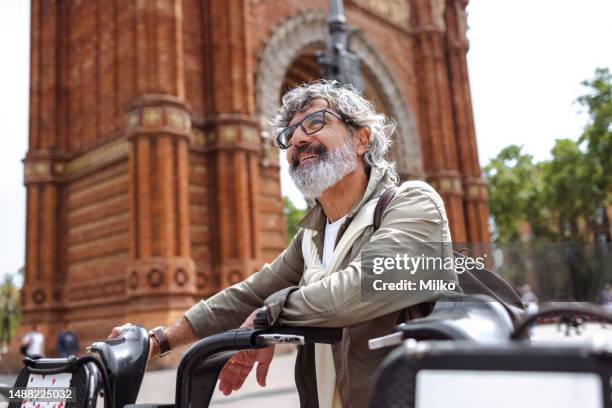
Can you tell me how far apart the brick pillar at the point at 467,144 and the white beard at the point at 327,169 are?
2179 centimetres

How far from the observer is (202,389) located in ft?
5.79

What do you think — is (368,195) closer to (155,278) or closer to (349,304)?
(349,304)

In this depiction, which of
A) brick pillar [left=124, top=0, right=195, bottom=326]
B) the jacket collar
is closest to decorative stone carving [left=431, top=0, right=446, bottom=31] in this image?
brick pillar [left=124, top=0, right=195, bottom=326]

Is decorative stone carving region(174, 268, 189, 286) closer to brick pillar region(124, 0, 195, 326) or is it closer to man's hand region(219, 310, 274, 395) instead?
brick pillar region(124, 0, 195, 326)

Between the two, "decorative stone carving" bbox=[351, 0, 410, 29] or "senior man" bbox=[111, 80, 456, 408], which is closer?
"senior man" bbox=[111, 80, 456, 408]

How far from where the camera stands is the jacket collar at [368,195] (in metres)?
2.19

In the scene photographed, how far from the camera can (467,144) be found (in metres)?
23.6

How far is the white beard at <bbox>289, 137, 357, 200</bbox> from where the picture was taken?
7.38 ft

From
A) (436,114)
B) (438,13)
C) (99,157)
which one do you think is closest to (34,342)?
(99,157)

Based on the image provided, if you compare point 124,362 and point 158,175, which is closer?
point 124,362

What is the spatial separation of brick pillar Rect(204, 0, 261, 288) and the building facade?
0.10 ft

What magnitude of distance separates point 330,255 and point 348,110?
0.53 m

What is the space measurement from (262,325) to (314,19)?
16950 mm

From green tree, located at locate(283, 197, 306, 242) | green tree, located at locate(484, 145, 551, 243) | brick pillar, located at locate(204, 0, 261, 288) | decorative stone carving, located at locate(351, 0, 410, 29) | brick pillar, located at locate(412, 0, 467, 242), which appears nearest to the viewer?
brick pillar, located at locate(204, 0, 261, 288)
